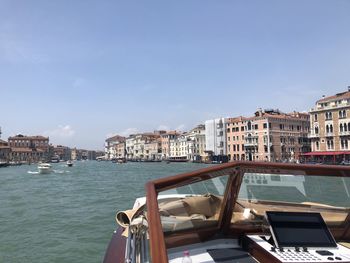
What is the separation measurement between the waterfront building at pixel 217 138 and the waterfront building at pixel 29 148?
69.0m

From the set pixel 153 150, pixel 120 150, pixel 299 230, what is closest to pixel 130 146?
pixel 120 150

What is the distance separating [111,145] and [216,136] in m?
92.1

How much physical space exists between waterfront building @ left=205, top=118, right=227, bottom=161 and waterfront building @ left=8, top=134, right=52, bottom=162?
69002 mm

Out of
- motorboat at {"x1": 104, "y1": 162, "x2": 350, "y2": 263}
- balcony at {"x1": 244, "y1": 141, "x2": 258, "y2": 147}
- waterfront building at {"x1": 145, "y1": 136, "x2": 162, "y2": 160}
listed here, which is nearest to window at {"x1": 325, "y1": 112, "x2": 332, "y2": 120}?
balcony at {"x1": 244, "y1": 141, "x2": 258, "y2": 147}

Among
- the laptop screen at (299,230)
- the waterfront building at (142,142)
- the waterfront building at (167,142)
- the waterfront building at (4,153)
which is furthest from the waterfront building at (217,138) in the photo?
the laptop screen at (299,230)

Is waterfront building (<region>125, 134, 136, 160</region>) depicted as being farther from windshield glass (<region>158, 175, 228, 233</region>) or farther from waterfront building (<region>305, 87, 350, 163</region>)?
windshield glass (<region>158, 175, 228, 233</region>)

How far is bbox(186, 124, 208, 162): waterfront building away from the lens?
98.6 m

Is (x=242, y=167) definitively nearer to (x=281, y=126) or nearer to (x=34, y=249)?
(x=34, y=249)

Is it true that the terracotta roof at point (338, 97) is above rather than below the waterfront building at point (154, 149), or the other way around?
above

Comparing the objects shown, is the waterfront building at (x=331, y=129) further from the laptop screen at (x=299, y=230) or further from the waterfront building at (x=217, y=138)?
the laptop screen at (x=299, y=230)

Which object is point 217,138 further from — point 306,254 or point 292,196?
point 306,254

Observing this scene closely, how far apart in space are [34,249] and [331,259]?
22.3 feet

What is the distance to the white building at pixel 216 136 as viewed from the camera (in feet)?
279

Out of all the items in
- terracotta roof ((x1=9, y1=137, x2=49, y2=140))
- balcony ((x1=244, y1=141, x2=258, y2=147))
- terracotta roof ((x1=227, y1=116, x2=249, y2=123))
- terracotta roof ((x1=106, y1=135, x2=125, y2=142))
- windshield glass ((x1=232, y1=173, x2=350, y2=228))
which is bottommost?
windshield glass ((x1=232, y1=173, x2=350, y2=228))
